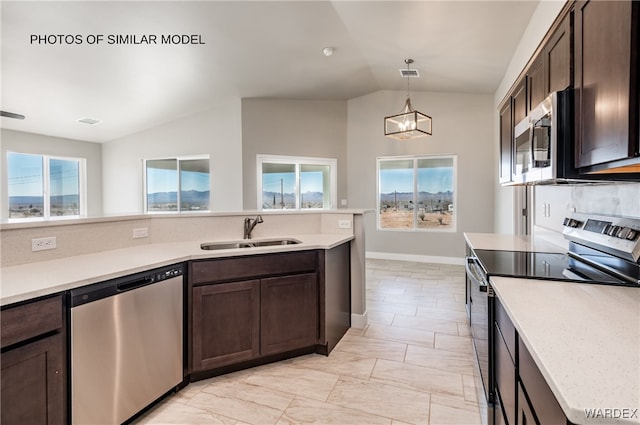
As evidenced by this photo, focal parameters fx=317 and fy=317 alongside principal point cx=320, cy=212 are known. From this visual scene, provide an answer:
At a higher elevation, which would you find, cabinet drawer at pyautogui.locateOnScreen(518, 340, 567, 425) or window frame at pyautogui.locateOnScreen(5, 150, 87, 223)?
window frame at pyautogui.locateOnScreen(5, 150, 87, 223)

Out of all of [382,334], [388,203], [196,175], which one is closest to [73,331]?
[382,334]

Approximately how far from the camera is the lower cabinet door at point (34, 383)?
1255 mm

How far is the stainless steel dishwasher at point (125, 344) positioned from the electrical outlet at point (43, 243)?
604 millimetres

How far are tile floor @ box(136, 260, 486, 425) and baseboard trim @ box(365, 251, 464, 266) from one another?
310 cm

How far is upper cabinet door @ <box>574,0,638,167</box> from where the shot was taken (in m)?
0.99

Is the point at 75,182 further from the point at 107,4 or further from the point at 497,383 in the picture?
the point at 497,383

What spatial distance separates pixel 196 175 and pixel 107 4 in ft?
12.0

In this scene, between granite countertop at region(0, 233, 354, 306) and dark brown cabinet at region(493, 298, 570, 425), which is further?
granite countertop at region(0, 233, 354, 306)

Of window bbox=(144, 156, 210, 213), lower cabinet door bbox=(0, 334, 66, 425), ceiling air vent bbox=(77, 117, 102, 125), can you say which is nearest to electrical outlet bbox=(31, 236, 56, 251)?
lower cabinet door bbox=(0, 334, 66, 425)

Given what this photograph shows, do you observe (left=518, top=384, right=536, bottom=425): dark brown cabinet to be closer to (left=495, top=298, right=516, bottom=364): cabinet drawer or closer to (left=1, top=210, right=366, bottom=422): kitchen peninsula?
(left=495, top=298, right=516, bottom=364): cabinet drawer

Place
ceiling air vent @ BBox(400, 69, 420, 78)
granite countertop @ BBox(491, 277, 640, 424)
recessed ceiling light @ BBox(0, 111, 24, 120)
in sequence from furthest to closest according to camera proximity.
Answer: ceiling air vent @ BBox(400, 69, 420, 78)
recessed ceiling light @ BBox(0, 111, 24, 120)
granite countertop @ BBox(491, 277, 640, 424)

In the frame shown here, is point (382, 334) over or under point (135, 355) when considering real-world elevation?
under

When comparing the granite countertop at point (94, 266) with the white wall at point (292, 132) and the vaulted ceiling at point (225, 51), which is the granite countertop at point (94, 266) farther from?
the white wall at point (292, 132)

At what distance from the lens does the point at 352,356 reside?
2584 millimetres
